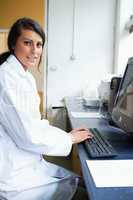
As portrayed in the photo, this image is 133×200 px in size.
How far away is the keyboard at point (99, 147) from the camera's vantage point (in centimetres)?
125

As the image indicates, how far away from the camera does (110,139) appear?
61.2 inches

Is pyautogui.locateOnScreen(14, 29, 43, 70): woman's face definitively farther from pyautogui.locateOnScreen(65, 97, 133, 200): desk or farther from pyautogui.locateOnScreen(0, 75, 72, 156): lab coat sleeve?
pyautogui.locateOnScreen(65, 97, 133, 200): desk

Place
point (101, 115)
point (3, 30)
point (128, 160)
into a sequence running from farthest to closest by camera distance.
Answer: point (3, 30)
point (101, 115)
point (128, 160)

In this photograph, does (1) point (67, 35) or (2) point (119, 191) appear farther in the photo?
(1) point (67, 35)

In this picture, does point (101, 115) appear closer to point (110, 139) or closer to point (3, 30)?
point (110, 139)

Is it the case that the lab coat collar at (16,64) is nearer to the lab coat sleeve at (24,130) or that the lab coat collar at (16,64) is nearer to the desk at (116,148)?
the lab coat sleeve at (24,130)

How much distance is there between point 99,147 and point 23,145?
36 cm

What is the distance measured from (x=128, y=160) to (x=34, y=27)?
33.1 inches

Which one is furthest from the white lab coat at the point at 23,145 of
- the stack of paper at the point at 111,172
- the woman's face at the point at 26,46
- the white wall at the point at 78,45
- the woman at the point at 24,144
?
the white wall at the point at 78,45

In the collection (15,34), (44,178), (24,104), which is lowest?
(44,178)

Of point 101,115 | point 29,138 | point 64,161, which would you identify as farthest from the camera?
point 64,161

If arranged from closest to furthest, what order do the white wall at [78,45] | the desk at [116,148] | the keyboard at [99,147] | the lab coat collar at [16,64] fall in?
the desk at [116,148] < the keyboard at [99,147] < the lab coat collar at [16,64] < the white wall at [78,45]

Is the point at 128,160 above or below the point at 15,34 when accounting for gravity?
below

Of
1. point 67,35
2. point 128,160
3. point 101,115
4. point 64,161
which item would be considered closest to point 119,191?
point 128,160
